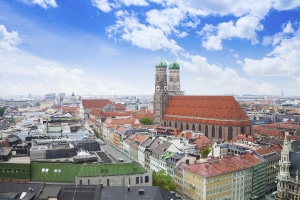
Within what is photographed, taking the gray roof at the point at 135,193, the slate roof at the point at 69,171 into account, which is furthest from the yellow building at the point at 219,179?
the gray roof at the point at 135,193

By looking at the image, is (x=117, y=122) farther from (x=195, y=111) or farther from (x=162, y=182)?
(x=162, y=182)

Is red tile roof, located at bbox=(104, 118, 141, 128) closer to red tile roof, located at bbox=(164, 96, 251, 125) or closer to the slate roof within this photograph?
red tile roof, located at bbox=(164, 96, 251, 125)

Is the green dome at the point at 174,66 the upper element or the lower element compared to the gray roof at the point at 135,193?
upper

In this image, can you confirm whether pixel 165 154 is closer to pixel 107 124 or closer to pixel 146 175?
pixel 146 175

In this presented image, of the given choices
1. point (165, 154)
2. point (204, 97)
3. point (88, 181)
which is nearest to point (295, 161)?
point (165, 154)

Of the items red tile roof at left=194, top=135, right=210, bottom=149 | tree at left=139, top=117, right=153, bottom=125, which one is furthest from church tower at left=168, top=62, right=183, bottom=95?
red tile roof at left=194, top=135, right=210, bottom=149

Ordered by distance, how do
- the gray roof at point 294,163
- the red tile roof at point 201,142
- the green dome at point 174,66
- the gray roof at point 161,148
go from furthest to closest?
the green dome at point 174,66 → the red tile roof at point 201,142 → the gray roof at point 161,148 → the gray roof at point 294,163

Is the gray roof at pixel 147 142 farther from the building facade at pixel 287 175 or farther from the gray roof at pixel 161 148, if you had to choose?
the building facade at pixel 287 175
